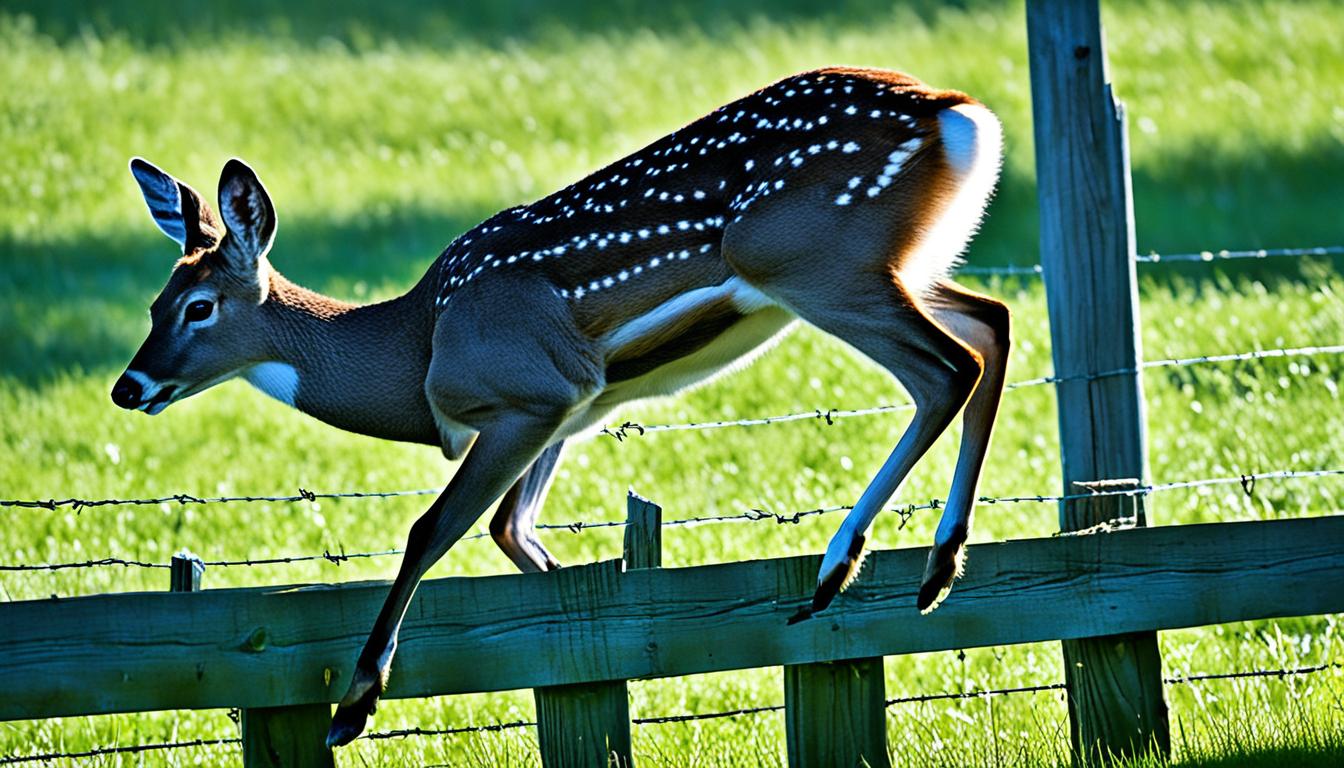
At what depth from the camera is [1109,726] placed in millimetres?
5676

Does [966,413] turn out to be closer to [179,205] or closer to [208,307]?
[208,307]

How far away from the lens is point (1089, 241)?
5.77 metres

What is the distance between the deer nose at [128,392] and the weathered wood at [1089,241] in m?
3.01

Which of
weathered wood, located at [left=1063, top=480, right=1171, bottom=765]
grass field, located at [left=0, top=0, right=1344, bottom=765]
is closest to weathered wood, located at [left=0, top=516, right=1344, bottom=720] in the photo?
weathered wood, located at [left=1063, top=480, right=1171, bottom=765]

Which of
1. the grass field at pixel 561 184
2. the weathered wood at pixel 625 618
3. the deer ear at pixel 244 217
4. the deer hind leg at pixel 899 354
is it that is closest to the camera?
the weathered wood at pixel 625 618

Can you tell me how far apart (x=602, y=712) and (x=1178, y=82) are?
15.2m

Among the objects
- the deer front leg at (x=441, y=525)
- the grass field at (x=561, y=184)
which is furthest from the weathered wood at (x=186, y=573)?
the grass field at (x=561, y=184)

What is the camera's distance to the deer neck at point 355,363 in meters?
6.16

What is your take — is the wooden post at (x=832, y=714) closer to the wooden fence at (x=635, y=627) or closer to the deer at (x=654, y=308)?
the wooden fence at (x=635, y=627)

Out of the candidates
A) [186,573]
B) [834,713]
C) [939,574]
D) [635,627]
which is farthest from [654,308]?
[186,573]

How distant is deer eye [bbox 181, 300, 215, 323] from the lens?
609 cm

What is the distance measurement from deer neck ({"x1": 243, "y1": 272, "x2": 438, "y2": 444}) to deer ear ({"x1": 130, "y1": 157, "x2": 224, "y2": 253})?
0.29m

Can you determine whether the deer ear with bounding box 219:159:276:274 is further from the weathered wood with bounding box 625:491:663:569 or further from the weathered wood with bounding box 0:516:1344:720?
the weathered wood with bounding box 625:491:663:569

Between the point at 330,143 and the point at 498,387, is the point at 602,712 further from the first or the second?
the point at 330,143
